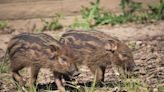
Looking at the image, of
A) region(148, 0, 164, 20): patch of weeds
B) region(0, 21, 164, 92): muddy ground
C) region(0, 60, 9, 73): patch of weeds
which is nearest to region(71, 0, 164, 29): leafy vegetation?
region(148, 0, 164, 20): patch of weeds

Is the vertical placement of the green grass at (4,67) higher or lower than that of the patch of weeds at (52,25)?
higher

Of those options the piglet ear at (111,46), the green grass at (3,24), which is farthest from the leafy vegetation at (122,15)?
the piglet ear at (111,46)

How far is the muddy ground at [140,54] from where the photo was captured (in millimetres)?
6332

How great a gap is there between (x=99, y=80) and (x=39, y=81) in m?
0.79

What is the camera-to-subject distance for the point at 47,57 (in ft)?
19.8

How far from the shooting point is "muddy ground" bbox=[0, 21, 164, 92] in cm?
633

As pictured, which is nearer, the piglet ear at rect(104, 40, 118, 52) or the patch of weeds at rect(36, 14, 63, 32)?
the piglet ear at rect(104, 40, 118, 52)

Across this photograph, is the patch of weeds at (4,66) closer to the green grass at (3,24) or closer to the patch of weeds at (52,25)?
the patch of weeds at (52,25)

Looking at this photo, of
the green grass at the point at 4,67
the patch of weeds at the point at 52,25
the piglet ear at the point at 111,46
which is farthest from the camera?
the patch of weeds at the point at 52,25

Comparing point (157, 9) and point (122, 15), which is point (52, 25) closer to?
point (122, 15)

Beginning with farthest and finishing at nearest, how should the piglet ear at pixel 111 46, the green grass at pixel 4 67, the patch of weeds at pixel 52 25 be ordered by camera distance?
the patch of weeds at pixel 52 25 → the green grass at pixel 4 67 → the piglet ear at pixel 111 46

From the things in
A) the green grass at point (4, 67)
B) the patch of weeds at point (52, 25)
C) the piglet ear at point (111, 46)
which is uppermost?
the piglet ear at point (111, 46)

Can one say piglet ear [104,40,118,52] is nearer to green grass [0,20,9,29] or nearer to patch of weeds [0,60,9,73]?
patch of weeds [0,60,9,73]

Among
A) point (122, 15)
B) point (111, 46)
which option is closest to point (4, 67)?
point (111, 46)
